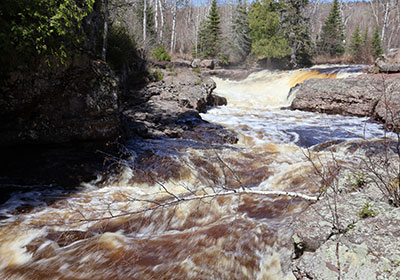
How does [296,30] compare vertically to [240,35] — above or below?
below

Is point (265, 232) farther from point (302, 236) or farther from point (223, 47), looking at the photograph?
point (223, 47)

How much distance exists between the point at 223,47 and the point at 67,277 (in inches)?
1336

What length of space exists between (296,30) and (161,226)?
27.7 m

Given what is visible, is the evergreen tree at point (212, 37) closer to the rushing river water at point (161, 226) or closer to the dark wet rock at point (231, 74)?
the dark wet rock at point (231, 74)

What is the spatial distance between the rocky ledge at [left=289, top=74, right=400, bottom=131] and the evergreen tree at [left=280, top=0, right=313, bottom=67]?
49.5 ft

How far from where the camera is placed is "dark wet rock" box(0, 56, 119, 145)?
13.9 ft

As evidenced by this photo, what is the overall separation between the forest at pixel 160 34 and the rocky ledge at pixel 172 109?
160 centimetres

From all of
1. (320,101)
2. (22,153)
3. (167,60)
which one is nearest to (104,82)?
(22,153)

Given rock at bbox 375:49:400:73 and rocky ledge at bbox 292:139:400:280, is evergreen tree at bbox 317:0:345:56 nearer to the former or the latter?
rock at bbox 375:49:400:73

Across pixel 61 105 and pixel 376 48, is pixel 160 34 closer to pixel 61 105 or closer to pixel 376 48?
pixel 376 48

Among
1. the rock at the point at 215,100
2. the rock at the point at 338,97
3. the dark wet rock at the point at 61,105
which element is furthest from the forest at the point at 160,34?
the rock at the point at 338,97

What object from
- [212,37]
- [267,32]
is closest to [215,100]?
[267,32]

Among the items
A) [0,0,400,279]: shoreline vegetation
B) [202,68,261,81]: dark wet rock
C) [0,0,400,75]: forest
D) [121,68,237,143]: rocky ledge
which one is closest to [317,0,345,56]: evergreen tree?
[0,0,400,75]: forest

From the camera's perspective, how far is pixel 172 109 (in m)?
9.48
